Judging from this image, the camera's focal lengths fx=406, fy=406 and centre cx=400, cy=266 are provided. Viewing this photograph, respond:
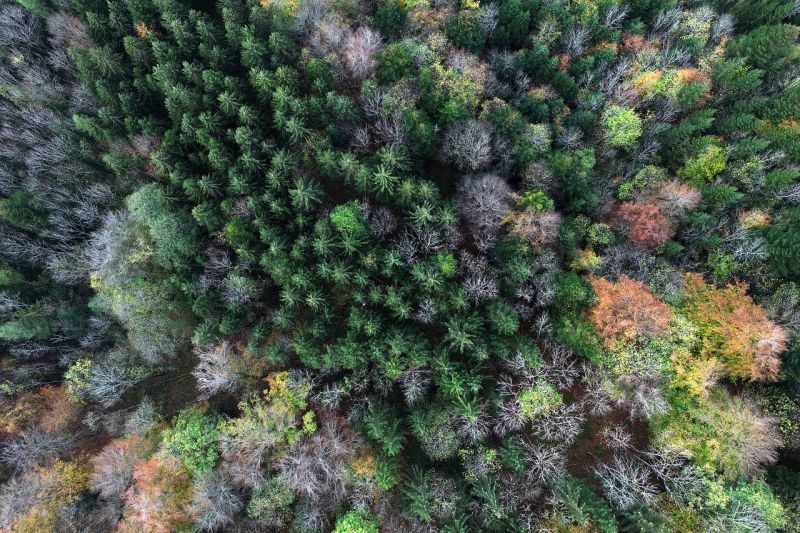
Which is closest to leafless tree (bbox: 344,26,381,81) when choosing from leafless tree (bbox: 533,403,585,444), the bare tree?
the bare tree

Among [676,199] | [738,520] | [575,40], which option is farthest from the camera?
[575,40]

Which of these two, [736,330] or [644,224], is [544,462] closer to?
[736,330]

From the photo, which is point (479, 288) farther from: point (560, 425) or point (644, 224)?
point (644, 224)

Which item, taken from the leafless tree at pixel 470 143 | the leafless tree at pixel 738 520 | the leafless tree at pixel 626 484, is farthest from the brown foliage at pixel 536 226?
the leafless tree at pixel 738 520

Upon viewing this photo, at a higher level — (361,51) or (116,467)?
(361,51)

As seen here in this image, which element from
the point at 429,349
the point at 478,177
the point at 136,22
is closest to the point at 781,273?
the point at 478,177

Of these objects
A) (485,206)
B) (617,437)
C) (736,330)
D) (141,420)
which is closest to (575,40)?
(485,206)

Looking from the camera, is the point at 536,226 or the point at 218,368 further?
the point at 218,368

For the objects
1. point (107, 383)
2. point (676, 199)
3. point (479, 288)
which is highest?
point (676, 199)

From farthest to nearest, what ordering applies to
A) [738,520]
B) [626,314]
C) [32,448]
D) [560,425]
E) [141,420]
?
[141,420], [32,448], [560,425], [626,314], [738,520]

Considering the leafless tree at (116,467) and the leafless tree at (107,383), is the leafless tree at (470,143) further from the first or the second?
the leafless tree at (116,467)
